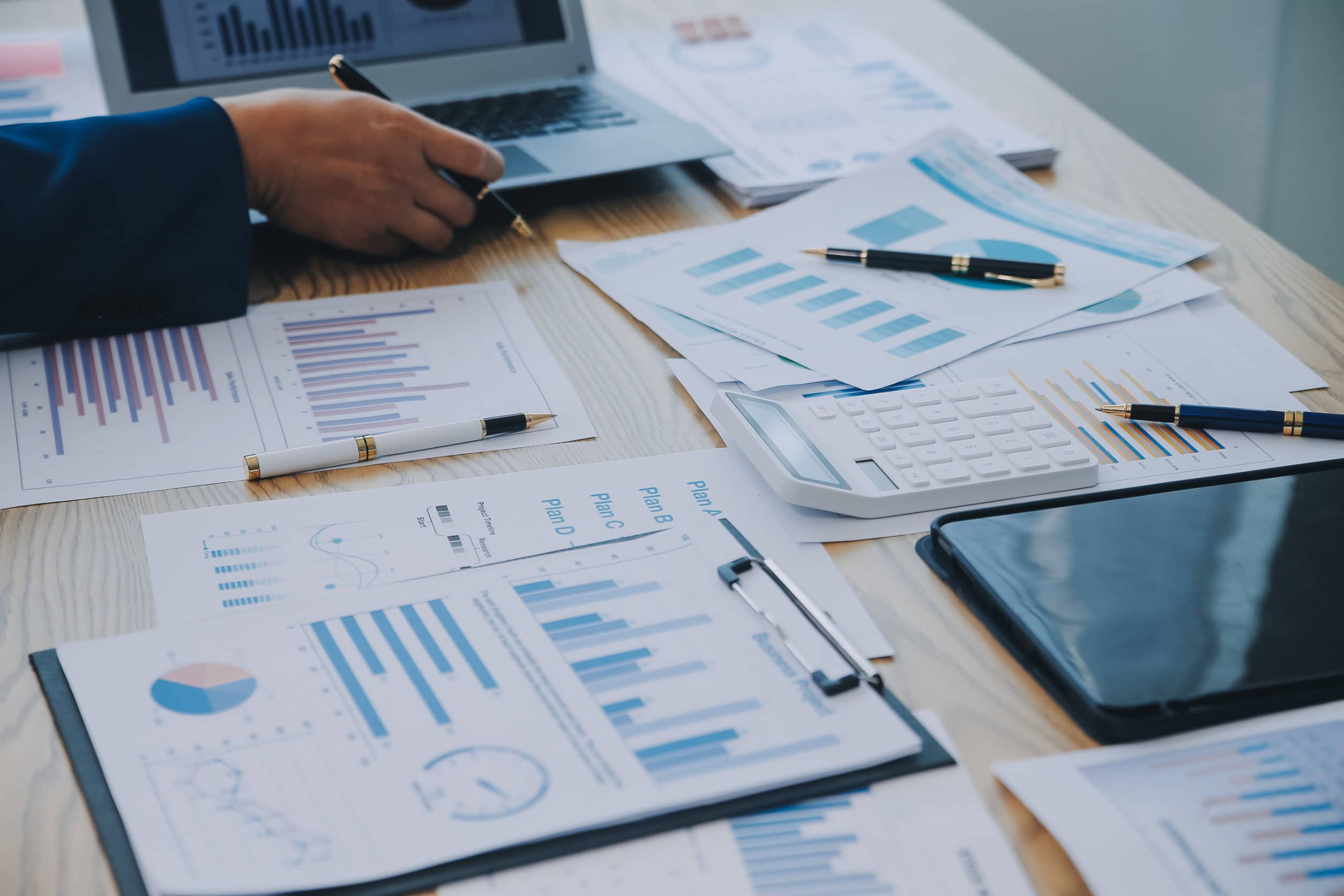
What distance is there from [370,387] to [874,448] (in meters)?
0.34

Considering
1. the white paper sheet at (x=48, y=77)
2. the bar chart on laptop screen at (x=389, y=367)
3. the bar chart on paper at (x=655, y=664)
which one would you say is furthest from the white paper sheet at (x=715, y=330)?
the white paper sheet at (x=48, y=77)

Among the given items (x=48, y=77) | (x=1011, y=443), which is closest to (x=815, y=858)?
(x=1011, y=443)

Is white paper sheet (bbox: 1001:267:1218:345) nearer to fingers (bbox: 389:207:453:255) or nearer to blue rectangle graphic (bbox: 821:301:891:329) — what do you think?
blue rectangle graphic (bbox: 821:301:891:329)

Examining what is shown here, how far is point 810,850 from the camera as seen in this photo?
0.48 meters

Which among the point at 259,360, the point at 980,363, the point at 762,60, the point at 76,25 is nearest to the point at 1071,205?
the point at 980,363

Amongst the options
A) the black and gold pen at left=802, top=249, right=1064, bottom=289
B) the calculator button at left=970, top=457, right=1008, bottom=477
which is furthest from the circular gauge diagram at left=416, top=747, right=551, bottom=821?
the black and gold pen at left=802, top=249, right=1064, bottom=289

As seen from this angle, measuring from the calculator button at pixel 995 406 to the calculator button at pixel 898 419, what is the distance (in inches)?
1.3

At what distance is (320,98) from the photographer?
37.5 inches

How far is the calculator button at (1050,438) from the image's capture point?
0.72m

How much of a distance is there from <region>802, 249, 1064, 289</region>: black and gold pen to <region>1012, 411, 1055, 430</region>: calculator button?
0.21 m

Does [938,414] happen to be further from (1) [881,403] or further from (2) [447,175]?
(2) [447,175]

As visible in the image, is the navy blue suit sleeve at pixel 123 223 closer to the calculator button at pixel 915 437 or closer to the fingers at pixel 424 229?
the fingers at pixel 424 229

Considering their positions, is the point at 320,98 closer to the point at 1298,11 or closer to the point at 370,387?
the point at 370,387

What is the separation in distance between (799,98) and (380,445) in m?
0.72
